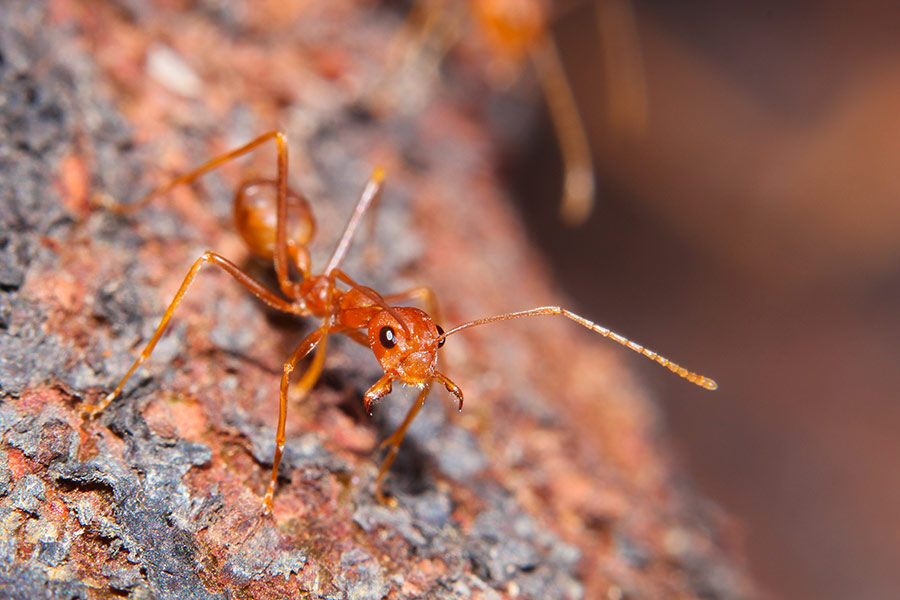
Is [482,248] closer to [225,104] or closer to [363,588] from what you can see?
[225,104]

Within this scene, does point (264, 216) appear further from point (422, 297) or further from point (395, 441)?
point (395, 441)

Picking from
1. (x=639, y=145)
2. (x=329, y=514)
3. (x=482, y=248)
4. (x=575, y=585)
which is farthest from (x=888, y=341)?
(x=329, y=514)

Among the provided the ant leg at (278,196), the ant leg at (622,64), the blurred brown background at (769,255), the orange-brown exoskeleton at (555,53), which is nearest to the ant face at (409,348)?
the ant leg at (278,196)

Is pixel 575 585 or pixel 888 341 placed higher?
pixel 888 341

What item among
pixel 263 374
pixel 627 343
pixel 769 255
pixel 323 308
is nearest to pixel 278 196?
pixel 323 308

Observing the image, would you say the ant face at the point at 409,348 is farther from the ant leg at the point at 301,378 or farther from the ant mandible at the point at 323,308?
the ant leg at the point at 301,378

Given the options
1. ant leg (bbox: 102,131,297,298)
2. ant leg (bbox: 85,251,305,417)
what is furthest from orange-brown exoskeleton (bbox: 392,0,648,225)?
ant leg (bbox: 85,251,305,417)
